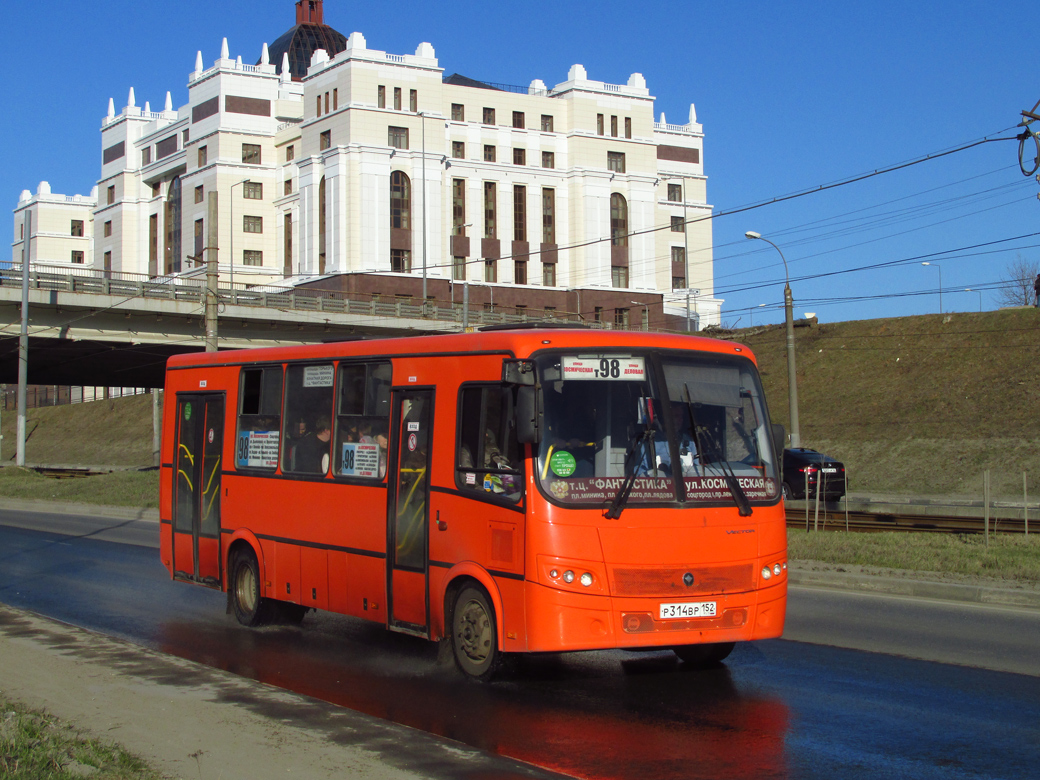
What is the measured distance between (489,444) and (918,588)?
756 centimetres

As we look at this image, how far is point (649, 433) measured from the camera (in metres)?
8.63

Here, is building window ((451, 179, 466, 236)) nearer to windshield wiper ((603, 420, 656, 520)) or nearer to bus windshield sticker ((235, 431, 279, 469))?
bus windshield sticker ((235, 431, 279, 469))

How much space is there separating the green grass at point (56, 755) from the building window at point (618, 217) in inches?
3435

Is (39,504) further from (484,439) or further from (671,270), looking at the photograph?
(671,270)

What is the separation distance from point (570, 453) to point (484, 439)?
0.82 metres

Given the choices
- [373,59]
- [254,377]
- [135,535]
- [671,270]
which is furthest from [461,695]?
[671,270]

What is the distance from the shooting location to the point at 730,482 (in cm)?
883

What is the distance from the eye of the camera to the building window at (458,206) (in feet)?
278

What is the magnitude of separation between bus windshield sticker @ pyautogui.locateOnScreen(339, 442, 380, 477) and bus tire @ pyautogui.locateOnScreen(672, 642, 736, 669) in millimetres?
3103

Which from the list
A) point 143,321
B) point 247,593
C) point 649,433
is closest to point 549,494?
point 649,433

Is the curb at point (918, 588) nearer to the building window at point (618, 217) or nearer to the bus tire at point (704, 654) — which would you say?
the bus tire at point (704, 654)

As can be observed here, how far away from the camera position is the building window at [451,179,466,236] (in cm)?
8469

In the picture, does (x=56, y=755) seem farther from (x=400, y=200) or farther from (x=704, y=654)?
(x=400, y=200)

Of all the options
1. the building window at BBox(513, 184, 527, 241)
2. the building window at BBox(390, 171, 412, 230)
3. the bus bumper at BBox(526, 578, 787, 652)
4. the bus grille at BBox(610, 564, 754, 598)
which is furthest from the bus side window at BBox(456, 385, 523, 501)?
the building window at BBox(513, 184, 527, 241)
